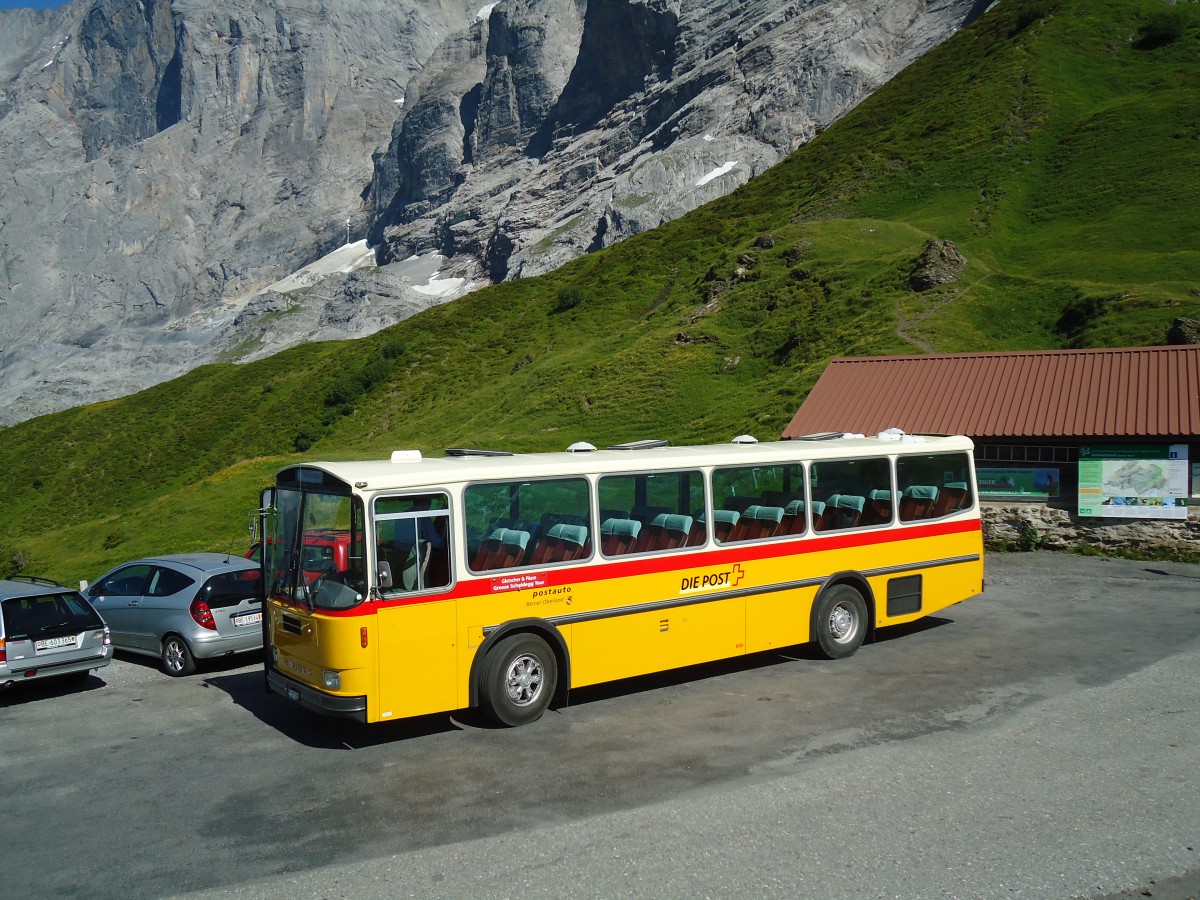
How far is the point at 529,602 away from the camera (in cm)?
1022

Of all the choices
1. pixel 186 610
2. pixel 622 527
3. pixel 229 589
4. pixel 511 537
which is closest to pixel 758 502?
pixel 622 527

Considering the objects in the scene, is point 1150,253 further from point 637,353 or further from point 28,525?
point 28,525

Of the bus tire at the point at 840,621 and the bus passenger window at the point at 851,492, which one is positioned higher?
the bus passenger window at the point at 851,492

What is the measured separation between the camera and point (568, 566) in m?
10.6

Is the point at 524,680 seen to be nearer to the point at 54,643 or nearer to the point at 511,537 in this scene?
the point at 511,537

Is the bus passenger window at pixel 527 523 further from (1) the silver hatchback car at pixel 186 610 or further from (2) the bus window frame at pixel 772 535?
(1) the silver hatchback car at pixel 186 610

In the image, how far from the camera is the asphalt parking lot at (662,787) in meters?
6.70

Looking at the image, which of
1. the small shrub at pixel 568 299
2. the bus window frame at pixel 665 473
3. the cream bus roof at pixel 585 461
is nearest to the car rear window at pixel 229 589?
the cream bus roof at pixel 585 461

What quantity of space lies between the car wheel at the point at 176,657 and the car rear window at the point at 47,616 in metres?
1.22

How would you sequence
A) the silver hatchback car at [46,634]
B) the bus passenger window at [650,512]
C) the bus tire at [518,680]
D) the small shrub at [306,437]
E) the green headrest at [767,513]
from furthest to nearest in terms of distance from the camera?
the small shrub at [306,437] → the green headrest at [767,513] → the silver hatchback car at [46,634] → the bus passenger window at [650,512] → the bus tire at [518,680]

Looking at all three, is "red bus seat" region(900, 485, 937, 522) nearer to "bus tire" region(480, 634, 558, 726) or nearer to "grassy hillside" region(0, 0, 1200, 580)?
"bus tire" region(480, 634, 558, 726)

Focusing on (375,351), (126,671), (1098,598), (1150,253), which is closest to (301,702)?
(126,671)

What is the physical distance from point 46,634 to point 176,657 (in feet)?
6.34

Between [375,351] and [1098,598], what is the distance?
5638 cm
